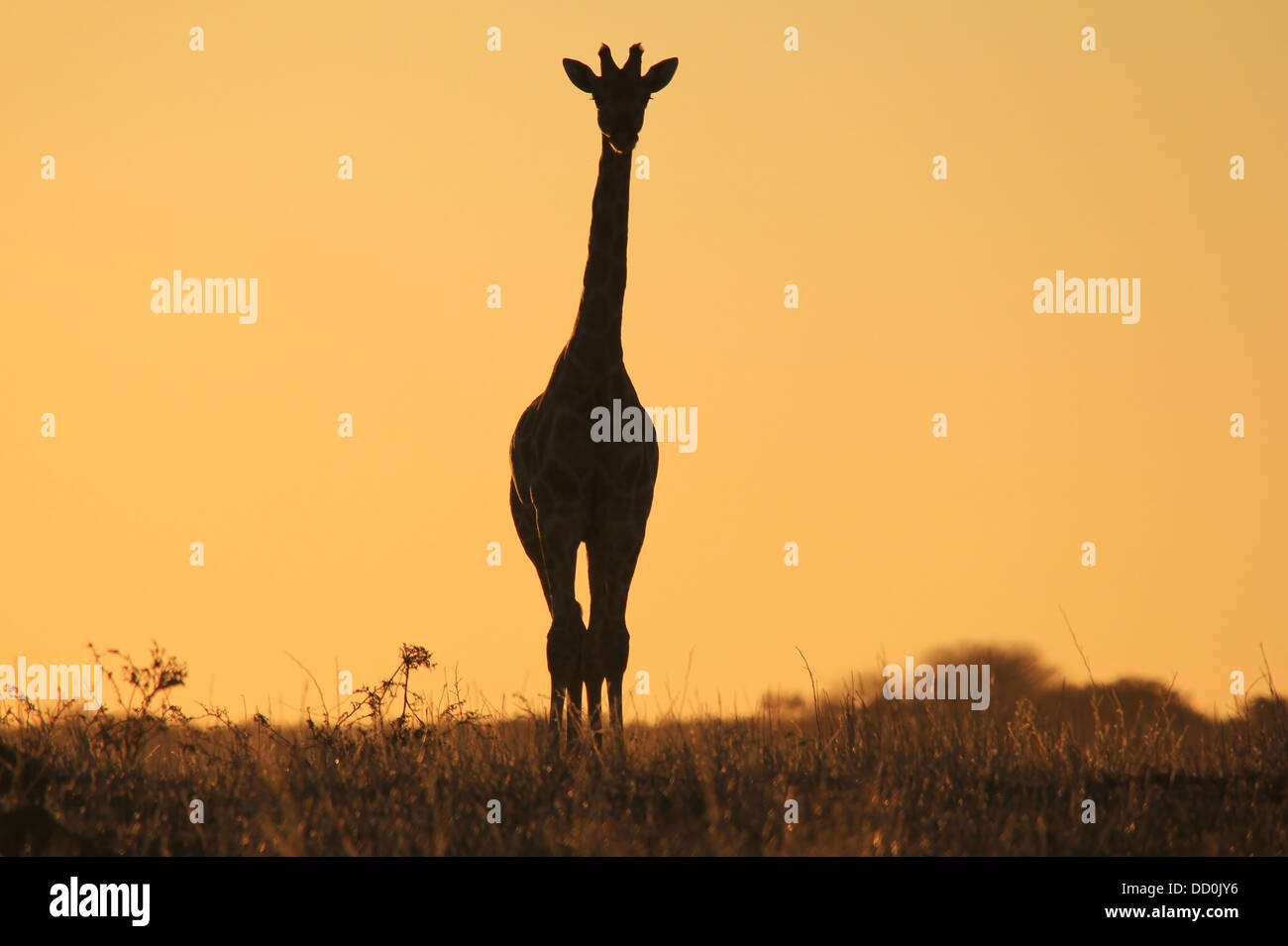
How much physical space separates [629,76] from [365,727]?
528cm

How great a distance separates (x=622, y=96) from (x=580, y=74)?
60 cm

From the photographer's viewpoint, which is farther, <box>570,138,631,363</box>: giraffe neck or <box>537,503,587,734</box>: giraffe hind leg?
<box>570,138,631,363</box>: giraffe neck

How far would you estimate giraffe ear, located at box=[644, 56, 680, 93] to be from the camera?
509 inches

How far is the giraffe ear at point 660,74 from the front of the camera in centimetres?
1292

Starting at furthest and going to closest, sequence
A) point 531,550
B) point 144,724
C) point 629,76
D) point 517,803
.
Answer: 1. point 531,550
2. point 629,76
3. point 144,724
4. point 517,803
